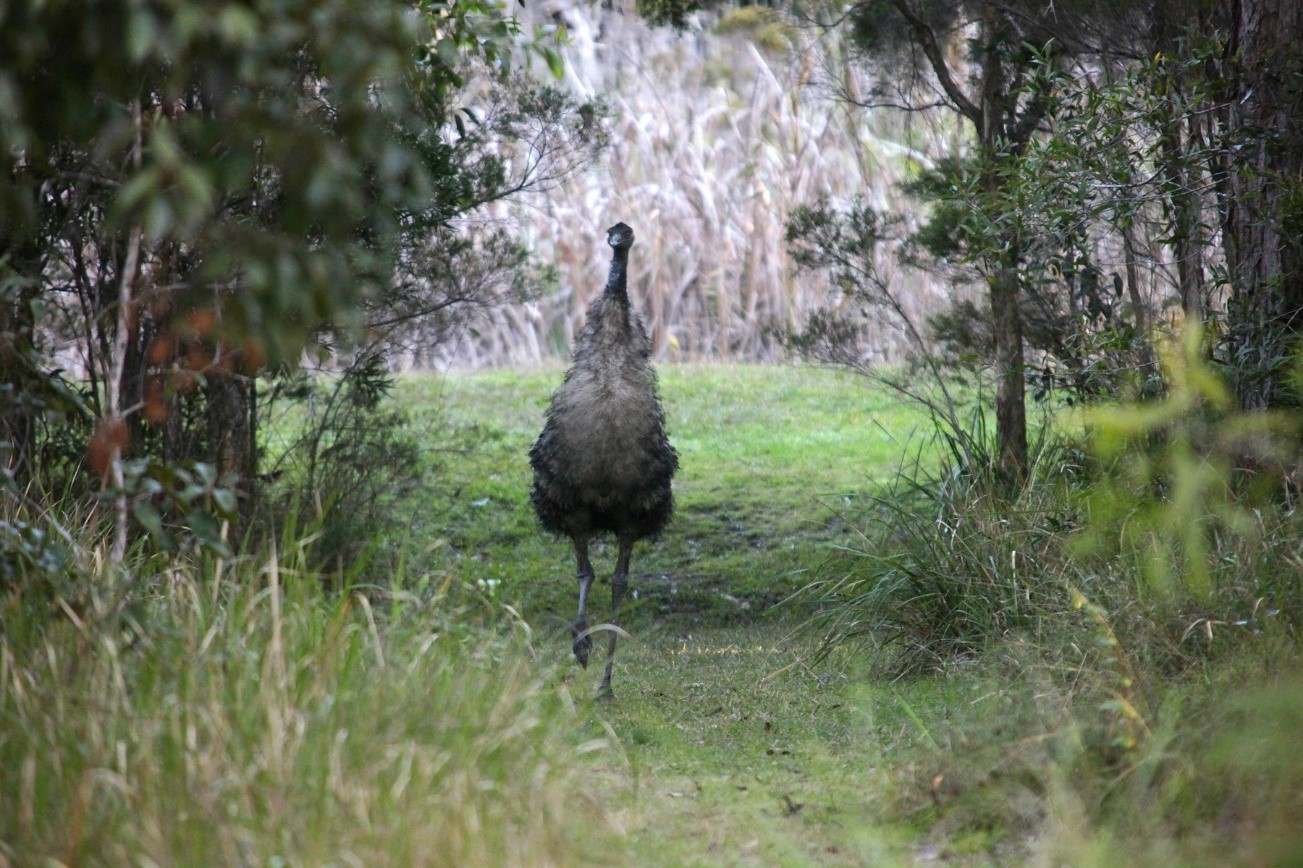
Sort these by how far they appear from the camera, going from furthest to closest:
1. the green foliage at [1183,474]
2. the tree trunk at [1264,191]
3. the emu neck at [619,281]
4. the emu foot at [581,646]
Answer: the emu neck at [619,281], the emu foot at [581,646], the tree trunk at [1264,191], the green foliage at [1183,474]

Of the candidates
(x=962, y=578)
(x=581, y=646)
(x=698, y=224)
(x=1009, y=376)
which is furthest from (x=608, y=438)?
(x=698, y=224)

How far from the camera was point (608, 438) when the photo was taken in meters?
7.96

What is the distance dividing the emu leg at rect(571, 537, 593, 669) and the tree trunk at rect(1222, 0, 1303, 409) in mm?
3570

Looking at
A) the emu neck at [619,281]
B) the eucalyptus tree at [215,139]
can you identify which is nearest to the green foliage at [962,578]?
the emu neck at [619,281]

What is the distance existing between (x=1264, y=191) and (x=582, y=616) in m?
4.15

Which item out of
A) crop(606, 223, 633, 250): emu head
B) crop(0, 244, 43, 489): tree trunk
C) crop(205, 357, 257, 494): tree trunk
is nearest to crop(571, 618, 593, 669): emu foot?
crop(205, 357, 257, 494): tree trunk

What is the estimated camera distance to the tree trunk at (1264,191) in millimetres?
6418

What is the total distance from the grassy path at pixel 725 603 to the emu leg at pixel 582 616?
13cm

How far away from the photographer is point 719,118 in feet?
71.4

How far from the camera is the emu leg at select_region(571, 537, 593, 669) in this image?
7684 mm

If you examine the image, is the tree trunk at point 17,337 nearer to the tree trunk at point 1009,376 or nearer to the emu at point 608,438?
the emu at point 608,438

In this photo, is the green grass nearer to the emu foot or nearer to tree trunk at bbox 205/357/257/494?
the emu foot

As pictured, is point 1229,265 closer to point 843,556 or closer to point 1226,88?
point 1226,88

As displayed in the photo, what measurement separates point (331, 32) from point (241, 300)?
2.14 ft
